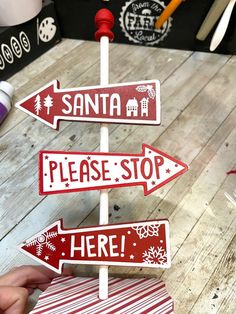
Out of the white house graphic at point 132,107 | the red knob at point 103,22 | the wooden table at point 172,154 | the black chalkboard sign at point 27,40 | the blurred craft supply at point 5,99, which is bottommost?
the wooden table at point 172,154

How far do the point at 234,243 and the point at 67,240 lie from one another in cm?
43

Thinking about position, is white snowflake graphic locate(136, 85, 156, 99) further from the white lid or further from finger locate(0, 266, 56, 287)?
Answer: the white lid

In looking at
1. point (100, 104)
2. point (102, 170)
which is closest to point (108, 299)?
point (102, 170)

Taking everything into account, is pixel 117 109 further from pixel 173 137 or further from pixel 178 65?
pixel 178 65

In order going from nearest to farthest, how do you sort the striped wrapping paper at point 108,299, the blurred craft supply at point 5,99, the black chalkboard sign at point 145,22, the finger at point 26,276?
the striped wrapping paper at point 108,299, the finger at point 26,276, the blurred craft supply at point 5,99, the black chalkboard sign at point 145,22

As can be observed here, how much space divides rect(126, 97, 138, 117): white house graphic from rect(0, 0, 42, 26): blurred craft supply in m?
0.68

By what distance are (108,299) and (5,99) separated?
695 millimetres

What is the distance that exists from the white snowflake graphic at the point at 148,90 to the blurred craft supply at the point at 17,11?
68cm

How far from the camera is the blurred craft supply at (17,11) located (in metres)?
1.00

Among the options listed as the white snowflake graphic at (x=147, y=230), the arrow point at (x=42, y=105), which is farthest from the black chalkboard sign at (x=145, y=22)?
the white snowflake graphic at (x=147, y=230)

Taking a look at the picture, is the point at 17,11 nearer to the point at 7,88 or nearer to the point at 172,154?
the point at 7,88

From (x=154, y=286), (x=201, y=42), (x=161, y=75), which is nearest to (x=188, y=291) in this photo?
(x=154, y=286)

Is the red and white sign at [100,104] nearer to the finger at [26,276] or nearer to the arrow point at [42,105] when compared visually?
the arrow point at [42,105]

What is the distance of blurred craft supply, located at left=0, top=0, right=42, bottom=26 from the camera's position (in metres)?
1.00
